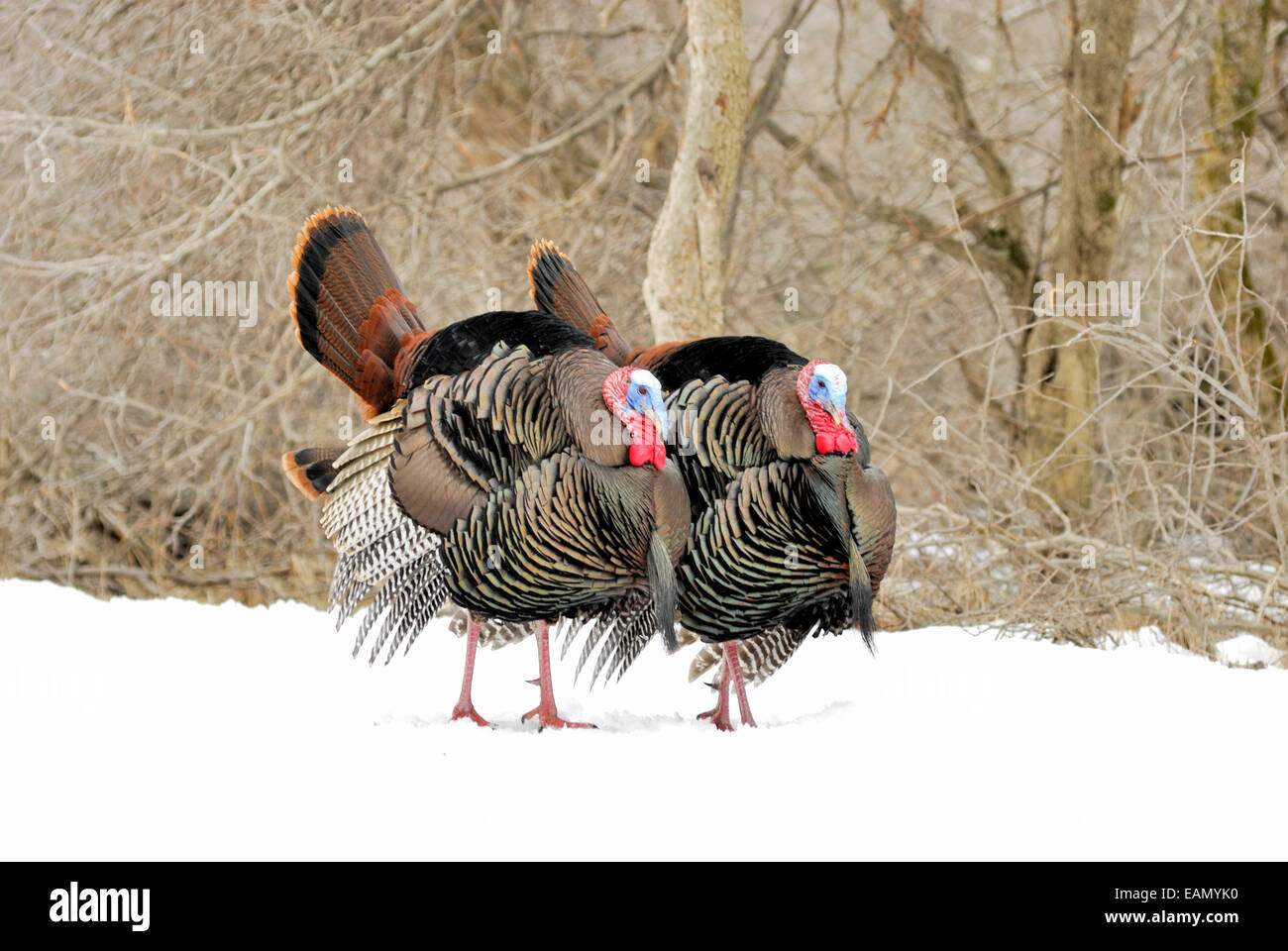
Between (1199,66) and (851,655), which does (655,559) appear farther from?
(1199,66)

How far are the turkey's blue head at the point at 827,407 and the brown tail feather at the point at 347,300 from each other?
4.09 ft

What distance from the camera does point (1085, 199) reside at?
680cm

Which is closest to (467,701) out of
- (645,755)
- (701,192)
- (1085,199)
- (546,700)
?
(546,700)

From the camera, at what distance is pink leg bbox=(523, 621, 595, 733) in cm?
367

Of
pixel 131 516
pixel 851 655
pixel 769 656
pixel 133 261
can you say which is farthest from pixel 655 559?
pixel 131 516

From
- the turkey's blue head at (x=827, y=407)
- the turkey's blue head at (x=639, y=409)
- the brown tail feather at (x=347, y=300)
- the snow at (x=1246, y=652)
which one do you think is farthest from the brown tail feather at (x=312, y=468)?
the snow at (x=1246, y=652)

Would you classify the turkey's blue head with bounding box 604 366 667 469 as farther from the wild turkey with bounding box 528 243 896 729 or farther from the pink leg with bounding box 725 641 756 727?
the pink leg with bounding box 725 641 756 727

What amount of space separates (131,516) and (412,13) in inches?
126

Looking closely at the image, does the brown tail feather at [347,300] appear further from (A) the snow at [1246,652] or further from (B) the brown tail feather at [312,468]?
(A) the snow at [1246,652]

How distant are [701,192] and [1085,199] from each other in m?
2.09

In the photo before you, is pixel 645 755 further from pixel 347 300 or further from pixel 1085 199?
pixel 1085 199

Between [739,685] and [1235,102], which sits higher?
[1235,102]

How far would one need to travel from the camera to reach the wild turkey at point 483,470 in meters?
3.29

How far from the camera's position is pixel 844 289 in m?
7.11
